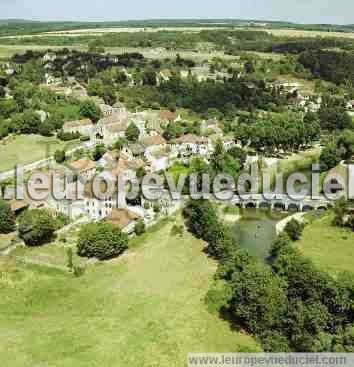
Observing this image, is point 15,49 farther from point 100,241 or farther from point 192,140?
point 100,241

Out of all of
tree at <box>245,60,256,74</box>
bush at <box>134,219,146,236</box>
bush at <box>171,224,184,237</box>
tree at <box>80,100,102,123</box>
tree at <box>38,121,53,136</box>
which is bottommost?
bush at <box>171,224,184,237</box>

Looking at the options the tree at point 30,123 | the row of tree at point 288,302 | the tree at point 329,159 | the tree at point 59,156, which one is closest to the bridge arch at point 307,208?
the tree at point 329,159

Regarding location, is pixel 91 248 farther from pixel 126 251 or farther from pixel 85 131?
pixel 85 131

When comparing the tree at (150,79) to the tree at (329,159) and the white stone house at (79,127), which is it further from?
the tree at (329,159)

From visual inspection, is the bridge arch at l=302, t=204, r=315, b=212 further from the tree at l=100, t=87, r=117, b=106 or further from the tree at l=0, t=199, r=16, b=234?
the tree at l=100, t=87, r=117, b=106

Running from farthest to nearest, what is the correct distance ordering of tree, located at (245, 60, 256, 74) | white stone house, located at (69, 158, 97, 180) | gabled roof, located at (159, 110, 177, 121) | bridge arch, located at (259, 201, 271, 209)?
tree, located at (245, 60, 256, 74) → gabled roof, located at (159, 110, 177, 121) → white stone house, located at (69, 158, 97, 180) → bridge arch, located at (259, 201, 271, 209)

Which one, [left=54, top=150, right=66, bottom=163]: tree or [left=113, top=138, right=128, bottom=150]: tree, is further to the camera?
[left=113, top=138, right=128, bottom=150]: tree

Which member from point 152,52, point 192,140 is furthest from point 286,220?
point 152,52

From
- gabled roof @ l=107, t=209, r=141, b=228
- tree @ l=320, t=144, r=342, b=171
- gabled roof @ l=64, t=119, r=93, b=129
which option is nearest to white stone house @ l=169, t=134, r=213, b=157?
tree @ l=320, t=144, r=342, b=171
